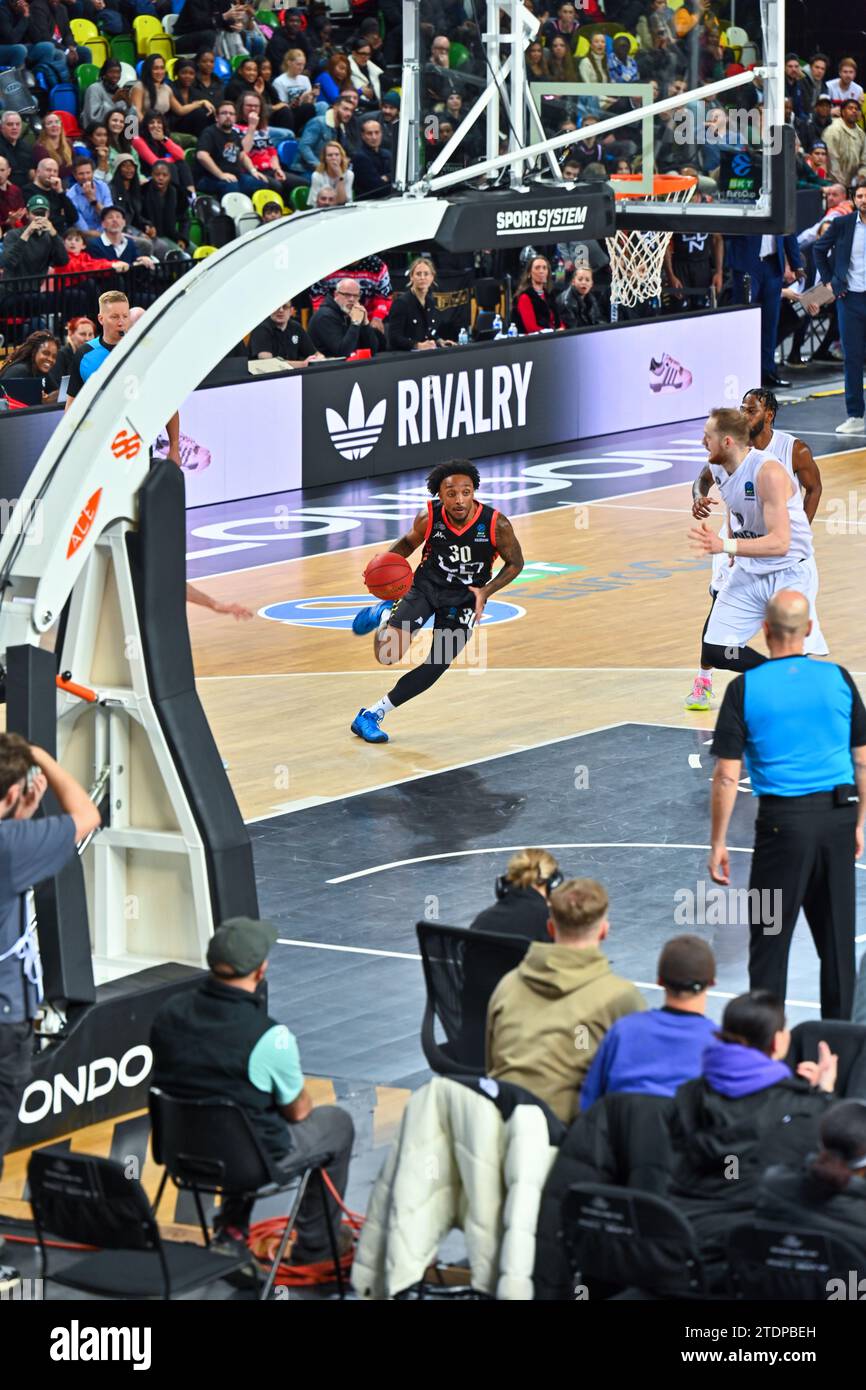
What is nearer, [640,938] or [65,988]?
[65,988]

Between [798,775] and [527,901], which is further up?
[798,775]

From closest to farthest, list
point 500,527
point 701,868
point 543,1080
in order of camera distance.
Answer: point 543,1080 → point 701,868 → point 500,527

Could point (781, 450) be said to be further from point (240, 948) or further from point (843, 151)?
point (843, 151)

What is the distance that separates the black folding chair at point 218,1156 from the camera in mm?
7328

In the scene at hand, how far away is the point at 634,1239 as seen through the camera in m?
6.49

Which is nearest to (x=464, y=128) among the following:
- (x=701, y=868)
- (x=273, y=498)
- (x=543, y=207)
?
(x=543, y=207)

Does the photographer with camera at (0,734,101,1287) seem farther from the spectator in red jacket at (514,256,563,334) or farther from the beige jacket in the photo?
the beige jacket

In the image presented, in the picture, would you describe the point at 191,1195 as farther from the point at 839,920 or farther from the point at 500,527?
the point at 500,527

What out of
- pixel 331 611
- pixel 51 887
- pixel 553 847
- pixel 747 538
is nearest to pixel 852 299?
pixel 331 611

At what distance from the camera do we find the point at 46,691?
8.73 m

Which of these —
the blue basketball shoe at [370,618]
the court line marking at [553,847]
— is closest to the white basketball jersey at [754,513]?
the court line marking at [553,847]

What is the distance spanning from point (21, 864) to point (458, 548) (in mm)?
7007

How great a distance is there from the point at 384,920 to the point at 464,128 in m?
4.17

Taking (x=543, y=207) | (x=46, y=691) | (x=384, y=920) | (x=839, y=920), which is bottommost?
(x=384, y=920)
